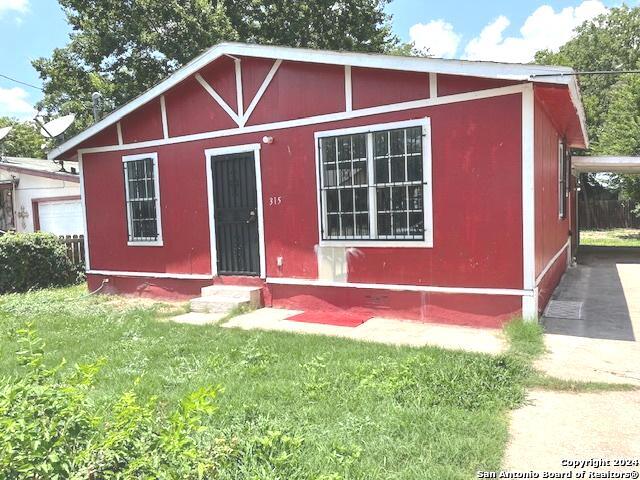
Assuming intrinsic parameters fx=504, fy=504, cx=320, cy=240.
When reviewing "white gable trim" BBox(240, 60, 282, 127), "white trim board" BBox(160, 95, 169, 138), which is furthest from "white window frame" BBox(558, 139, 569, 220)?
"white trim board" BBox(160, 95, 169, 138)

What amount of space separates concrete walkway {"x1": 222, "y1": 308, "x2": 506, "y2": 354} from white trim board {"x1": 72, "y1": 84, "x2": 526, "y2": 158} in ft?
8.81

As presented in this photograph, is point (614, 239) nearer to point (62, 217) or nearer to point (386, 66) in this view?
point (386, 66)

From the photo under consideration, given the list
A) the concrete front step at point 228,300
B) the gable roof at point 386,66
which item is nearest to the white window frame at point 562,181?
the gable roof at point 386,66

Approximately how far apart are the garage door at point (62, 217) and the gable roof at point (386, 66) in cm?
621

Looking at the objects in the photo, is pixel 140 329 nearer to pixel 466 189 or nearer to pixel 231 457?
pixel 231 457

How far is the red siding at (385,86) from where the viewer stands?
6172mm

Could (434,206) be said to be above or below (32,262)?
above

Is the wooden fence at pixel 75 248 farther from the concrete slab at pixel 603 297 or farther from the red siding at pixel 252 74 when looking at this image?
the concrete slab at pixel 603 297

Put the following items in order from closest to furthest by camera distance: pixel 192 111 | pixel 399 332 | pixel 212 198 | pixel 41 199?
pixel 399 332 → pixel 212 198 → pixel 192 111 → pixel 41 199

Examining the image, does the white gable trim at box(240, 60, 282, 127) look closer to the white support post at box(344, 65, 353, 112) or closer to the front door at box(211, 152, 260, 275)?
the front door at box(211, 152, 260, 275)

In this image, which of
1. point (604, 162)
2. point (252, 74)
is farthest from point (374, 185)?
point (604, 162)

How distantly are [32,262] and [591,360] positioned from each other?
1015cm

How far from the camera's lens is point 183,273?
8.54 metres

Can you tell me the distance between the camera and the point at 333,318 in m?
6.71
